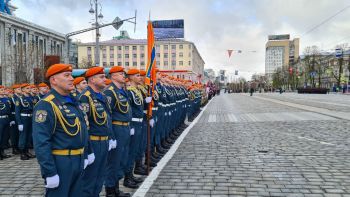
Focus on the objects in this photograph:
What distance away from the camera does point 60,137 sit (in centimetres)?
366

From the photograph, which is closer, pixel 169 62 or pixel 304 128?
pixel 304 128

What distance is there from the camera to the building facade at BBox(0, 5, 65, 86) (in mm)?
27481

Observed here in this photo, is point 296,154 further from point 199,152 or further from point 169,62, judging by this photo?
point 169,62

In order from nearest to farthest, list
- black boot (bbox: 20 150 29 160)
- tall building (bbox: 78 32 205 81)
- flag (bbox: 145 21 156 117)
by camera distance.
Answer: flag (bbox: 145 21 156 117) → black boot (bbox: 20 150 29 160) → tall building (bbox: 78 32 205 81)

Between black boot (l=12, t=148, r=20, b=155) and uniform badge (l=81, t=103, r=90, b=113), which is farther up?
uniform badge (l=81, t=103, r=90, b=113)

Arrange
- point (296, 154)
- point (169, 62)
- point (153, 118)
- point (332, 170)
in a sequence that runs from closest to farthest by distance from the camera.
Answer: point (332, 170) → point (153, 118) → point (296, 154) → point (169, 62)

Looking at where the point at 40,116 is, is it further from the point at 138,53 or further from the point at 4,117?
the point at 138,53

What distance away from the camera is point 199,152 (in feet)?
29.4

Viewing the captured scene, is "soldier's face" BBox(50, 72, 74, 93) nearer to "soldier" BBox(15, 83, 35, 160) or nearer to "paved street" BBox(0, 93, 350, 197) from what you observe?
"paved street" BBox(0, 93, 350, 197)

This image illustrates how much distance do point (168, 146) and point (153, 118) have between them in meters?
2.09

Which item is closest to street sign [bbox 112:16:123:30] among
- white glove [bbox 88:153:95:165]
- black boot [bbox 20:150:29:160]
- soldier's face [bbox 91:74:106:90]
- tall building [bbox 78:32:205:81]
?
black boot [bbox 20:150:29:160]

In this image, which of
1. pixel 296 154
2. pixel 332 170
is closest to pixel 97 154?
pixel 332 170

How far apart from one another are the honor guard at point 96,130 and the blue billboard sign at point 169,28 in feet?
77.5

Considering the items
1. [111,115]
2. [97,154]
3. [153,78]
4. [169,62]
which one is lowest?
[97,154]
